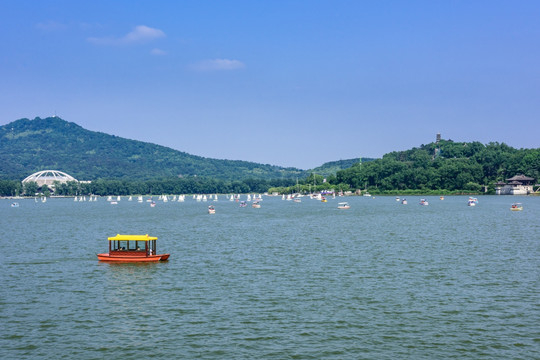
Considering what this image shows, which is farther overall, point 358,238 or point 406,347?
point 358,238

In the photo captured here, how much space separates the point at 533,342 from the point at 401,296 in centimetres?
1280

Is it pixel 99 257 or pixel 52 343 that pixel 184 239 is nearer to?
pixel 99 257

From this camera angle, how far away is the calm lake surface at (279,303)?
32594mm

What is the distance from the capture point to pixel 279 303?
42.8 meters

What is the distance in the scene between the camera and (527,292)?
45.6 m

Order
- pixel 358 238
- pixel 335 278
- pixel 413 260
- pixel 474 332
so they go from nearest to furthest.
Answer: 1. pixel 474 332
2. pixel 335 278
3. pixel 413 260
4. pixel 358 238

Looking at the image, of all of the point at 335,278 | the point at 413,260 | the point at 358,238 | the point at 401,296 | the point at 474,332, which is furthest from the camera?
the point at 358,238

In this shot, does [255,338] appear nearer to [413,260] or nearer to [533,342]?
[533,342]

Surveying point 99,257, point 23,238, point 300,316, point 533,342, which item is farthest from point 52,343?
point 23,238

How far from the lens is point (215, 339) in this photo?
34.1 m

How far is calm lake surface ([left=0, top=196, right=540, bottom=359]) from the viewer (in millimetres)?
32594

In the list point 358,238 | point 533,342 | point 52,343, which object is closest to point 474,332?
point 533,342

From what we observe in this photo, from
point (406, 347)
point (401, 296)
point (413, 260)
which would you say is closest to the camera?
point (406, 347)

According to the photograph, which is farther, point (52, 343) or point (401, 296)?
point (401, 296)
